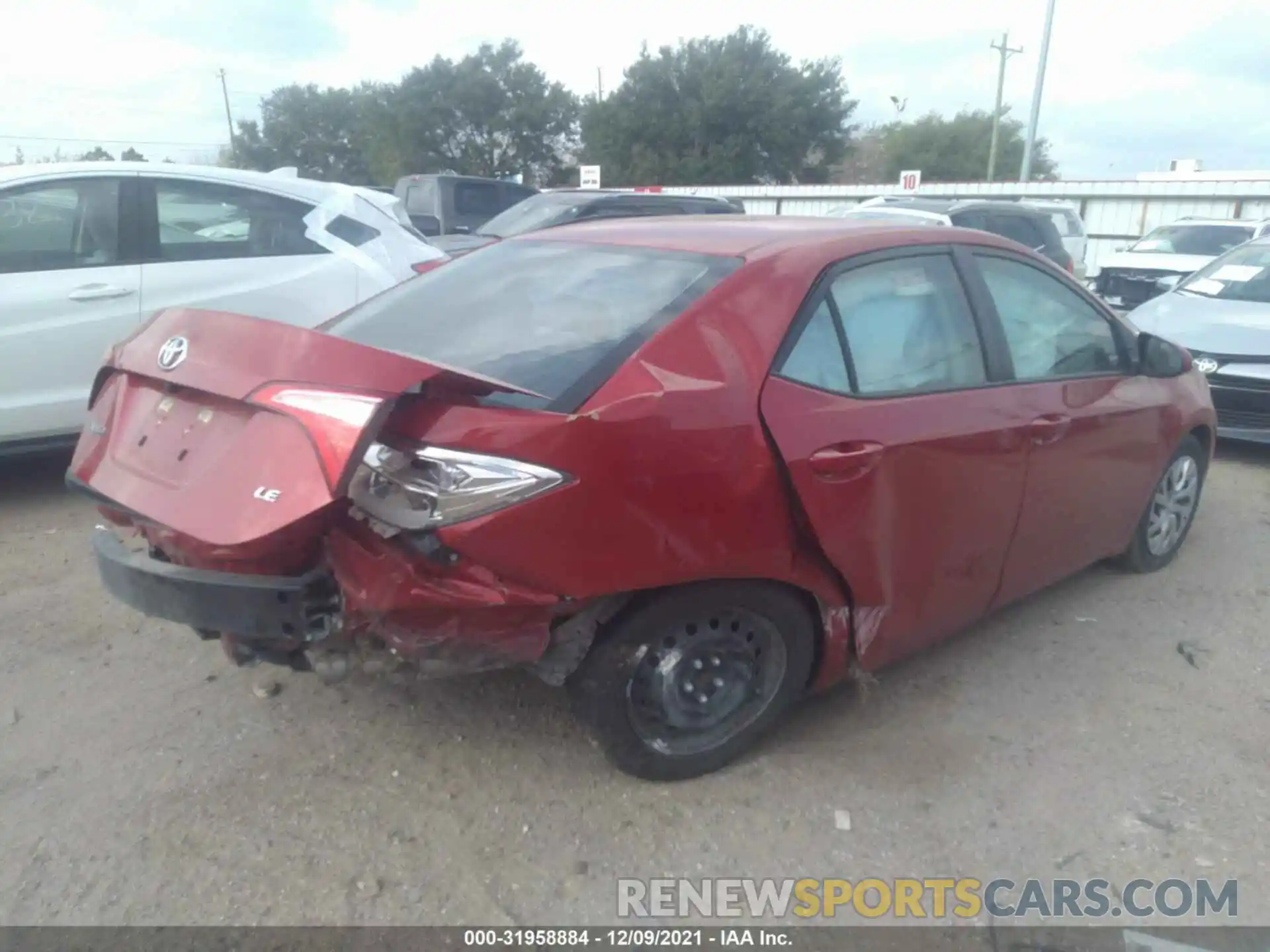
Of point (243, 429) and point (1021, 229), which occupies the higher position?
point (243, 429)

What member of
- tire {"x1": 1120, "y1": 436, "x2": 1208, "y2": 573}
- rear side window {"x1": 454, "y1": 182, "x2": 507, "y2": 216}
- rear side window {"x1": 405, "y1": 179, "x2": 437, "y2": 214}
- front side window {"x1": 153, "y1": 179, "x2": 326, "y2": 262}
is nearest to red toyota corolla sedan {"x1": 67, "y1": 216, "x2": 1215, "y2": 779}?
tire {"x1": 1120, "y1": 436, "x2": 1208, "y2": 573}

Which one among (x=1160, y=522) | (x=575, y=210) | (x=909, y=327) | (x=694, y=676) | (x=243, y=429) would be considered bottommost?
(x=1160, y=522)

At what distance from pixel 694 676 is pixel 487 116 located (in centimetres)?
4880

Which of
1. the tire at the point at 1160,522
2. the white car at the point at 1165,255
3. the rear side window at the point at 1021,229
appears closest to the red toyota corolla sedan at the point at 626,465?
the tire at the point at 1160,522

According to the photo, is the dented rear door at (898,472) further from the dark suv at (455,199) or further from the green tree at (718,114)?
the green tree at (718,114)

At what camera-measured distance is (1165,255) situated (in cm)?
1432

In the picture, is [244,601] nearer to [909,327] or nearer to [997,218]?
[909,327]

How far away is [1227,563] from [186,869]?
15.3ft

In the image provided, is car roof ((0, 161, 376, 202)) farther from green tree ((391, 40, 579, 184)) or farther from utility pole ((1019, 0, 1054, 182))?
green tree ((391, 40, 579, 184))

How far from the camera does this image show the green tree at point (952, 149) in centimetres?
5488

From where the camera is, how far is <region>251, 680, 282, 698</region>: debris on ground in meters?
3.41

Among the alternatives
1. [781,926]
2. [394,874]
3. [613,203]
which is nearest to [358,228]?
[394,874]

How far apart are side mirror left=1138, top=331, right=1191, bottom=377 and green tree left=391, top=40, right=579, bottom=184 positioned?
152ft

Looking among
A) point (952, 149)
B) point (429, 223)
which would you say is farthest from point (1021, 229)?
point (952, 149)
